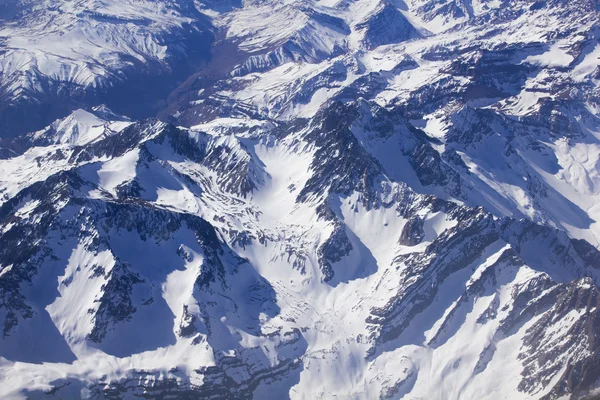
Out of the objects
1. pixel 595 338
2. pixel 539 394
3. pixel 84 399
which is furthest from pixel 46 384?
pixel 595 338

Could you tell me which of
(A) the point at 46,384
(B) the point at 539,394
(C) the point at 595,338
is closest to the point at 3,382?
(A) the point at 46,384

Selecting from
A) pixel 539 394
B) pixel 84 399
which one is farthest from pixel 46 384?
pixel 539 394

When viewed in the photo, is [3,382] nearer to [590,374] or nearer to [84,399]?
[84,399]

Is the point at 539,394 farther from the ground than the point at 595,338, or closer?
closer

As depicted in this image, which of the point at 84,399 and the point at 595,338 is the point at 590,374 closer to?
the point at 595,338

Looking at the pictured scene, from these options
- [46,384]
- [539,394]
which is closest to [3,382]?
[46,384]

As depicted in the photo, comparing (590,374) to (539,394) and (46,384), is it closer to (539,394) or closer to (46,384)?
(539,394)
